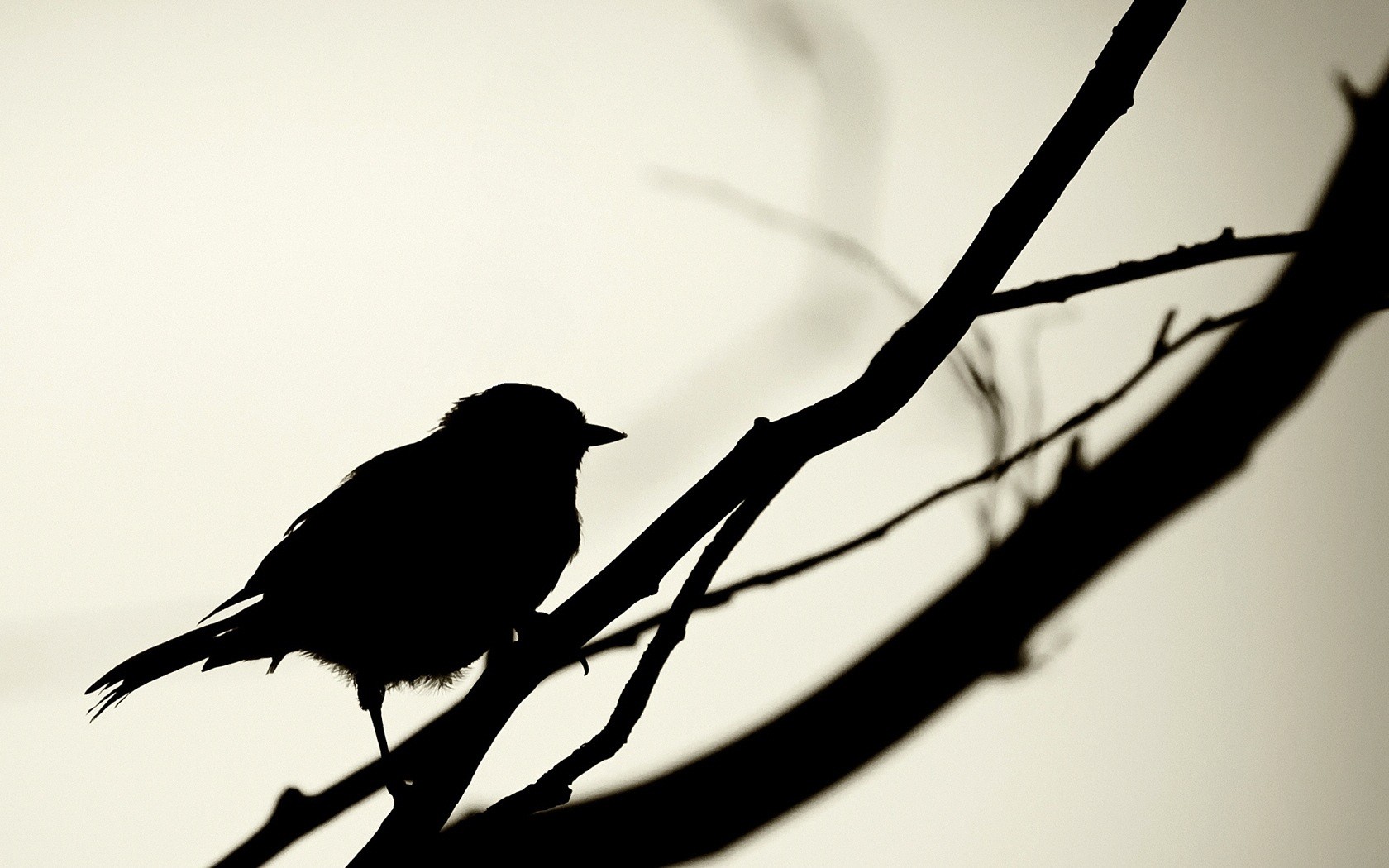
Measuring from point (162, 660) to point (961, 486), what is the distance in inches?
82.9

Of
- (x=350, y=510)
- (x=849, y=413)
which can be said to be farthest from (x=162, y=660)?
(x=849, y=413)

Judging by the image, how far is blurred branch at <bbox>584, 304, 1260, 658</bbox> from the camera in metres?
1.79

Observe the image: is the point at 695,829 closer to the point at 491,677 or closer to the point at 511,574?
the point at 511,574

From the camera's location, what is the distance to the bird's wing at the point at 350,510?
2785 millimetres

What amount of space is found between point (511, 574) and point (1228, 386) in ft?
6.85

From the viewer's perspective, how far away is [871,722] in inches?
107

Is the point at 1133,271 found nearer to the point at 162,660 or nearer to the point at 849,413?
the point at 849,413

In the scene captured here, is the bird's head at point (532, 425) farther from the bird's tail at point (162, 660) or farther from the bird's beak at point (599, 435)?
the bird's tail at point (162, 660)

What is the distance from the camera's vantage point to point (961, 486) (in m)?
1.84

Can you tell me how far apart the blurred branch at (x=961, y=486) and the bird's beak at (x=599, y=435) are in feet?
4.44

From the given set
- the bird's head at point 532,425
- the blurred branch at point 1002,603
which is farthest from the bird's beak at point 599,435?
the blurred branch at point 1002,603

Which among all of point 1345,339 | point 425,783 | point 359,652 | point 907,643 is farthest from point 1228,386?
point 359,652

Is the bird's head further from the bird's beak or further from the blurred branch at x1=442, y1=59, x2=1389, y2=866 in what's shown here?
the blurred branch at x1=442, y1=59, x2=1389, y2=866

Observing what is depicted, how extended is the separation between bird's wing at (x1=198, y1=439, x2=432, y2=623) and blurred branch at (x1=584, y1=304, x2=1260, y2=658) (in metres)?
1.11
